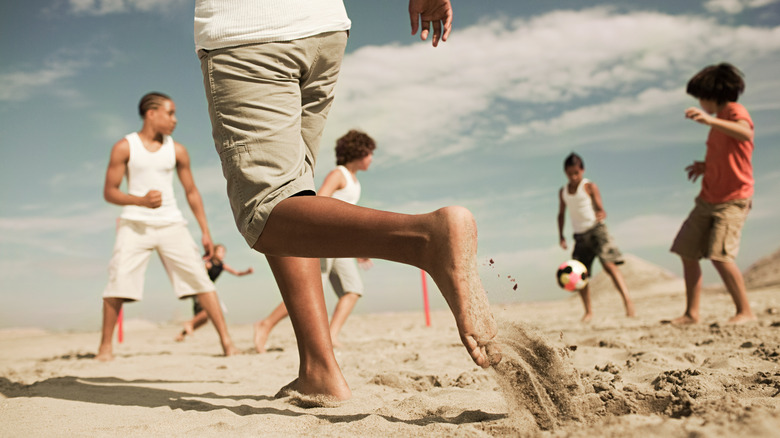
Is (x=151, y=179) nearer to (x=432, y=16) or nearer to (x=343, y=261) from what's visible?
(x=343, y=261)

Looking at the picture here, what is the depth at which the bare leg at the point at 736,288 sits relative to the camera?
4480 millimetres

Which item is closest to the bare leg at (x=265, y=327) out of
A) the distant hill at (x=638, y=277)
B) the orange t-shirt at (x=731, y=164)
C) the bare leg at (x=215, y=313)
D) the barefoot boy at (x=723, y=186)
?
the bare leg at (x=215, y=313)

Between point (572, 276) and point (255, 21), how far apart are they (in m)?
5.21

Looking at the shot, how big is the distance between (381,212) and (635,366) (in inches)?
68.8

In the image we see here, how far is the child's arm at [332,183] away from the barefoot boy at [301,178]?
93.2 inches

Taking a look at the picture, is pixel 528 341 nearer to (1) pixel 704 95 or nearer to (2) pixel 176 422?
(2) pixel 176 422

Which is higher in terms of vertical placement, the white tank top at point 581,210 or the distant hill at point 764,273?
the white tank top at point 581,210

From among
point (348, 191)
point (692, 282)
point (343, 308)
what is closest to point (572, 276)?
point (692, 282)

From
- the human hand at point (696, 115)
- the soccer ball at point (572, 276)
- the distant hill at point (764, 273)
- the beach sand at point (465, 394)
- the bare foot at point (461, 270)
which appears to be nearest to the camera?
the bare foot at point (461, 270)

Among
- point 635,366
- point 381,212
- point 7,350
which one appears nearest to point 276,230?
point 381,212

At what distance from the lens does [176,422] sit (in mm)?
1952

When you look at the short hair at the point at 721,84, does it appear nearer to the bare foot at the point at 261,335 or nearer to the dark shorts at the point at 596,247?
the dark shorts at the point at 596,247

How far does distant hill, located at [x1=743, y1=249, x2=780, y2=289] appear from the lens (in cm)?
1098

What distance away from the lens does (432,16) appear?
2129 millimetres
